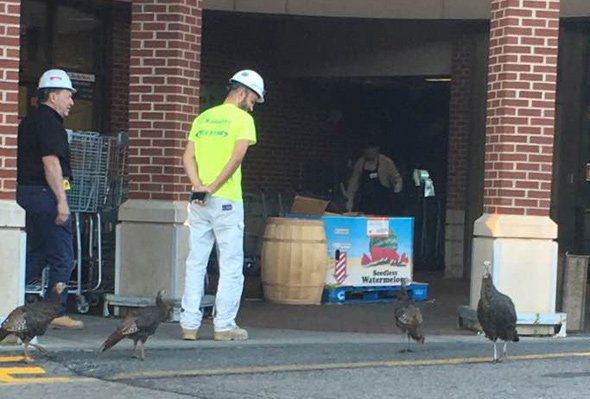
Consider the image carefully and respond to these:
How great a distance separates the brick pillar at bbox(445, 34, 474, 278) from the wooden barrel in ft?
13.4

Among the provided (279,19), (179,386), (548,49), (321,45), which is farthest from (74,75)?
(179,386)

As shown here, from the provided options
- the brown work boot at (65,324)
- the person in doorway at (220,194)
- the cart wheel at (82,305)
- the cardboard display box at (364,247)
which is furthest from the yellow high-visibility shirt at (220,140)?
the cardboard display box at (364,247)

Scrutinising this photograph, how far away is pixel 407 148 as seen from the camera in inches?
702

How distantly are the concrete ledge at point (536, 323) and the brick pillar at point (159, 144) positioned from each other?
8.75 ft

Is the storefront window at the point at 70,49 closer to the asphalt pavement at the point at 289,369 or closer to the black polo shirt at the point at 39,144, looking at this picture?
the black polo shirt at the point at 39,144

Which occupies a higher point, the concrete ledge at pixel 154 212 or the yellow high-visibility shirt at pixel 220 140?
the yellow high-visibility shirt at pixel 220 140

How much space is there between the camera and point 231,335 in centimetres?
873

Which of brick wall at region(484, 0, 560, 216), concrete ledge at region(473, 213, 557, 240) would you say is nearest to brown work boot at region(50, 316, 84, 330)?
concrete ledge at region(473, 213, 557, 240)

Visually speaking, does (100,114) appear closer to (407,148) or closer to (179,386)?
(407,148)

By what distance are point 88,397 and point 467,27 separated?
9.86 meters

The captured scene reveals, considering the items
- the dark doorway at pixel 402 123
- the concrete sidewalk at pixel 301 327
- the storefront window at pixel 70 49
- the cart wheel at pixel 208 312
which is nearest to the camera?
the concrete sidewalk at pixel 301 327

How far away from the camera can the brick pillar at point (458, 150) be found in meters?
15.2

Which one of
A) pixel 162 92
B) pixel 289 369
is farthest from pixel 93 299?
pixel 289 369

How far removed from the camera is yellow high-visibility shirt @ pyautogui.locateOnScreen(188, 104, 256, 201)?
27.5ft
